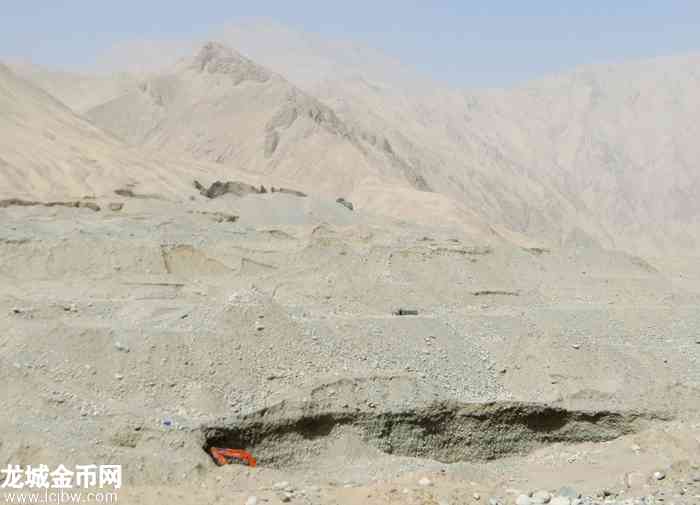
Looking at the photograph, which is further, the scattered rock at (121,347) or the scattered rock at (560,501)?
the scattered rock at (121,347)

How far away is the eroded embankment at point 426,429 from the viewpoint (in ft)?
38.8

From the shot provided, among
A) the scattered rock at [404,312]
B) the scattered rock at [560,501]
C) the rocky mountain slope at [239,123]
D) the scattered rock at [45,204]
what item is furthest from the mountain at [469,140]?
the scattered rock at [560,501]

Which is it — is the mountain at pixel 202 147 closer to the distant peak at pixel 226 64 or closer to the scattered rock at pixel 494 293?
the distant peak at pixel 226 64

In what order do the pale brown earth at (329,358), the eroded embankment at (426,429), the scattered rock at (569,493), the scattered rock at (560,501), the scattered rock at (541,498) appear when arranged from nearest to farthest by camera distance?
the scattered rock at (560,501) < the scattered rock at (541,498) < the scattered rock at (569,493) < the pale brown earth at (329,358) < the eroded embankment at (426,429)

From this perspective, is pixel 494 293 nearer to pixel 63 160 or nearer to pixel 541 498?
pixel 541 498

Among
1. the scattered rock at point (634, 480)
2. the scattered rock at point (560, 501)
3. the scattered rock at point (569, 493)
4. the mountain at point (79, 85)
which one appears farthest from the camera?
the mountain at point (79, 85)

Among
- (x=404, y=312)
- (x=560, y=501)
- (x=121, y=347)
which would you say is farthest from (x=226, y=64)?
(x=560, y=501)

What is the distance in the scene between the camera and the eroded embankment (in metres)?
11.8

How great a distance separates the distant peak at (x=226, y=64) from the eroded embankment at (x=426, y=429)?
47.2 meters

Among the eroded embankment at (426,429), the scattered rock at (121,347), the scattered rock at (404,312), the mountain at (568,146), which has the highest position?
Result: the scattered rock at (121,347)

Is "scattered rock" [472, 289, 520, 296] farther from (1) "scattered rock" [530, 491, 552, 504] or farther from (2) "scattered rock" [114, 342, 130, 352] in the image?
(1) "scattered rock" [530, 491, 552, 504]

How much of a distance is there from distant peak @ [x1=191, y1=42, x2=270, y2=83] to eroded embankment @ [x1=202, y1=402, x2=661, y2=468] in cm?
4721

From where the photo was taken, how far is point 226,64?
198ft

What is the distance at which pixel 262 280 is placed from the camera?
18031mm
